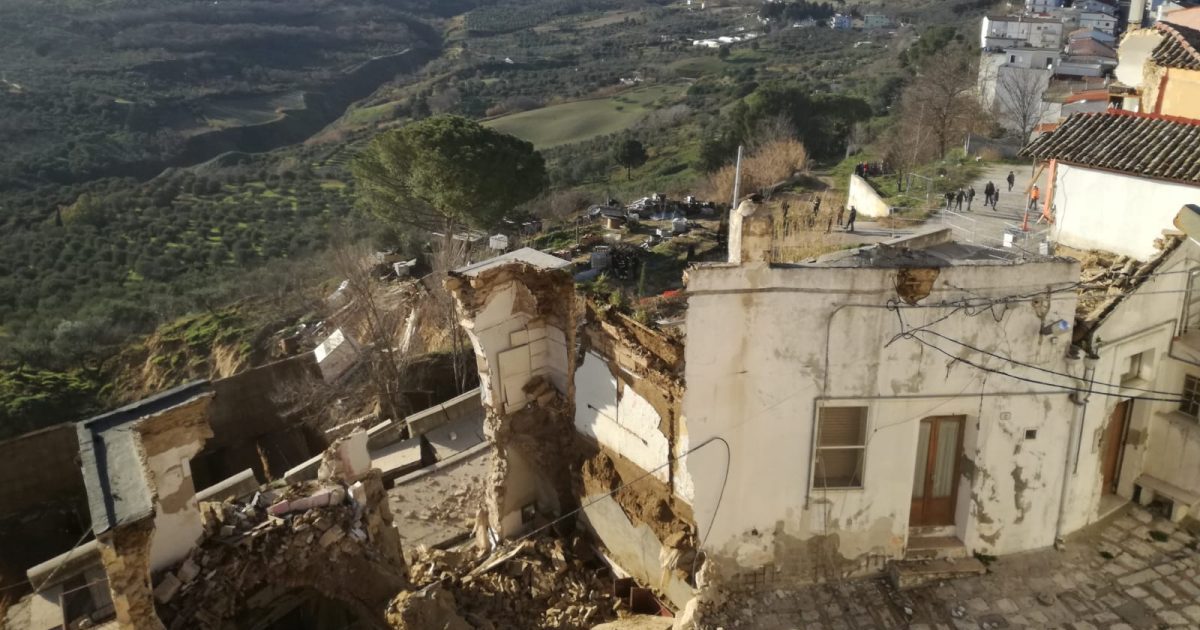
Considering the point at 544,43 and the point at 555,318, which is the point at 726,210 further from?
the point at 544,43

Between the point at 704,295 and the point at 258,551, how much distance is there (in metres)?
7.46

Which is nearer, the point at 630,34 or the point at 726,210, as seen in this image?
the point at 726,210

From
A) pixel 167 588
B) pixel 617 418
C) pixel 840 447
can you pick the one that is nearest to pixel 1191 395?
pixel 840 447

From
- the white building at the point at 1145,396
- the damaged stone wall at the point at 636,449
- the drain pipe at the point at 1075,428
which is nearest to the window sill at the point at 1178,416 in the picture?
the white building at the point at 1145,396

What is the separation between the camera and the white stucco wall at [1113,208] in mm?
14102

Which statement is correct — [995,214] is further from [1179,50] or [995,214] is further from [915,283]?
[915,283]

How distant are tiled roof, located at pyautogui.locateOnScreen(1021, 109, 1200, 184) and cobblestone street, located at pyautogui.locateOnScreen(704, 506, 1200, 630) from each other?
6715mm

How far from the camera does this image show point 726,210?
1471 inches

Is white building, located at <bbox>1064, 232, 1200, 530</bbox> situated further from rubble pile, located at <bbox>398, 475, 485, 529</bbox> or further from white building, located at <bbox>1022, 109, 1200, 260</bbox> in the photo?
rubble pile, located at <bbox>398, 475, 485, 529</bbox>

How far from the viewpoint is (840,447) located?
10.3 meters

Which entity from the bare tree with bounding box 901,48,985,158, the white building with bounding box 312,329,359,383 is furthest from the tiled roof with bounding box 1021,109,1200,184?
the bare tree with bounding box 901,48,985,158

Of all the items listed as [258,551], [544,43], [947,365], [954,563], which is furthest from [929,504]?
[544,43]

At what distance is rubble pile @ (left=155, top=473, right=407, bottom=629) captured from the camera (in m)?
11.2

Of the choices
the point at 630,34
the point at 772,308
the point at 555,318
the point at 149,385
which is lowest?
the point at 149,385
